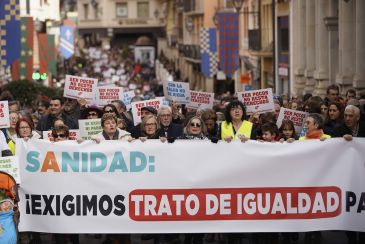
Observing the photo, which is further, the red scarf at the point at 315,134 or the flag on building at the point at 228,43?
the flag on building at the point at 228,43

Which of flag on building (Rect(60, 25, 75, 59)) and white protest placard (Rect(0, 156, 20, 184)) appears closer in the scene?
white protest placard (Rect(0, 156, 20, 184))

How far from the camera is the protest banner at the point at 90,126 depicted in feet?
45.4

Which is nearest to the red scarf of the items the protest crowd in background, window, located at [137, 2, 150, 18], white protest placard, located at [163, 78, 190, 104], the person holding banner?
the protest crowd in background

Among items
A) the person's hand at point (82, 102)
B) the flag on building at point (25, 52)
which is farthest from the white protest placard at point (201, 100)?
the flag on building at point (25, 52)

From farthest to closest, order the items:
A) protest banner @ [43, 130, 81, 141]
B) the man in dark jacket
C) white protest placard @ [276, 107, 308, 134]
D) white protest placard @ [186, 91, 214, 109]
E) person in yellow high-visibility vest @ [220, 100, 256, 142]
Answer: white protest placard @ [186, 91, 214, 109]
the man in dark jacket
white protest placard @ [276, 107, 308, 134]
protest banner @ [43, 130, 81, 141]
person in yellow high-visibility vest @ [220, 100, 256, 142]

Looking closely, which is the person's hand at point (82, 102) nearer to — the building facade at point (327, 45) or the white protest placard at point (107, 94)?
the white protest placard at point (107, 94)

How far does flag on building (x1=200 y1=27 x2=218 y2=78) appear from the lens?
45.1 meters

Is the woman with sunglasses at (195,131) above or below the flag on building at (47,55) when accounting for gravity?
above

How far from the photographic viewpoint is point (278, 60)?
3828 cm

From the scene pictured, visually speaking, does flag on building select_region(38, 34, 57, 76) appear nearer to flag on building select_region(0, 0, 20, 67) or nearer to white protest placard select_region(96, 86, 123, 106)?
flag on building select_region(0, 0, 20, 67)

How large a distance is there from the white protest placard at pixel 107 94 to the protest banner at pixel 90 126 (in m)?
4.48

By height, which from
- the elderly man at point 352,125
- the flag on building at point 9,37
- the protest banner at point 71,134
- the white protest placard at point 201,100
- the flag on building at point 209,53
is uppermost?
the flag on building at point 9,37

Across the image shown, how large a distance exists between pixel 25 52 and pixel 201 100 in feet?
56.5

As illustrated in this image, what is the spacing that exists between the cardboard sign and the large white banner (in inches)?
295
